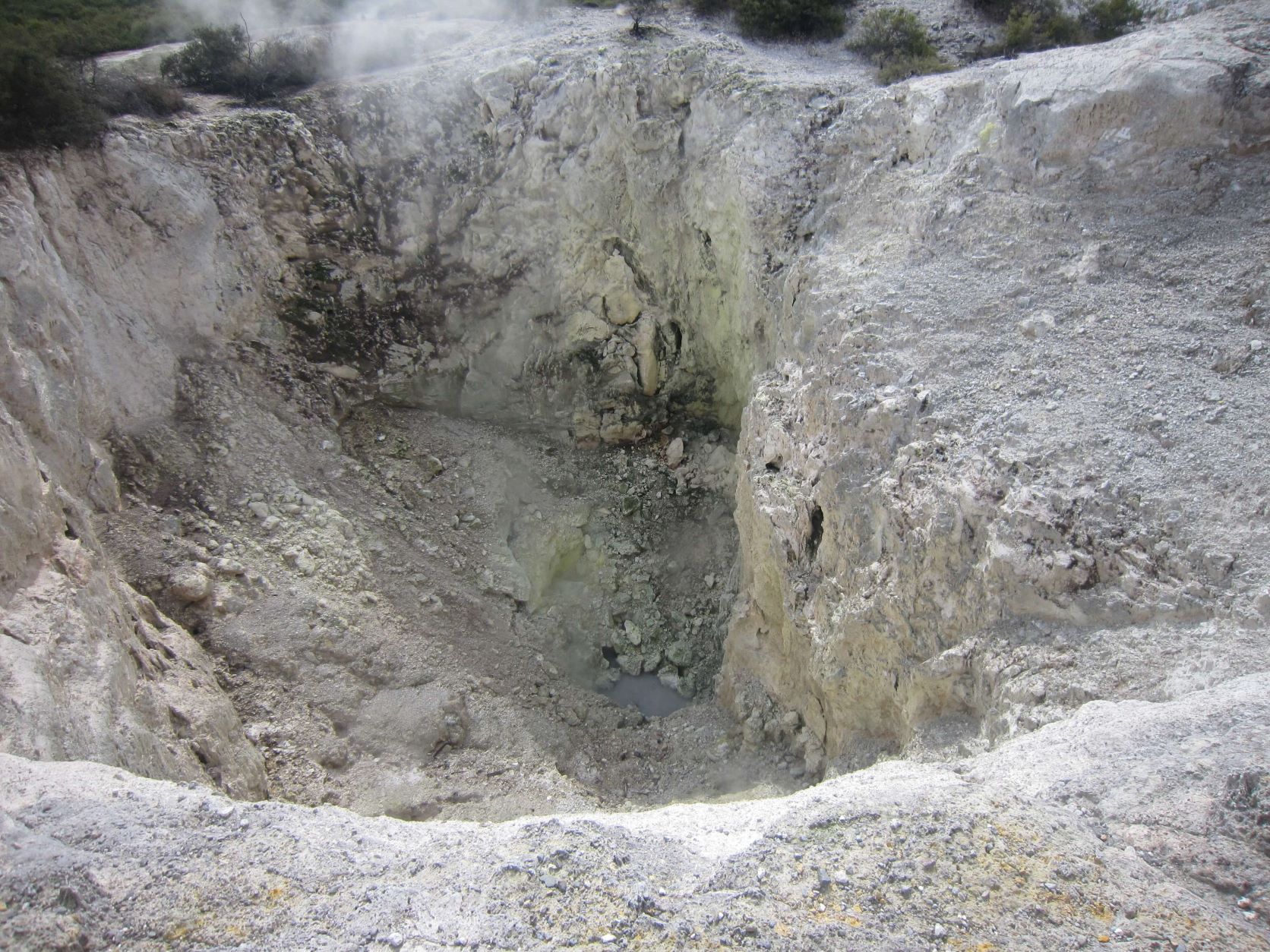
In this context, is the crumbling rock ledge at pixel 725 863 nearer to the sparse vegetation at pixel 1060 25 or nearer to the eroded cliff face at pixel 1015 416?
the eroded cliff face at pixel 1015 416

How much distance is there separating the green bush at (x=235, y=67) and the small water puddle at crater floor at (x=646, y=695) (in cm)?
888

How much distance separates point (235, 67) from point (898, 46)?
877cm

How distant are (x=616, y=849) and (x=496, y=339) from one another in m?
8.57

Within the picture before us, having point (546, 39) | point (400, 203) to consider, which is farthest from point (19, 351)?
point (546, 39)

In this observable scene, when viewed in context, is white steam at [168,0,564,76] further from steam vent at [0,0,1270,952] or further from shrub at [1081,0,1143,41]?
shrub at [1081,0,1143,41]

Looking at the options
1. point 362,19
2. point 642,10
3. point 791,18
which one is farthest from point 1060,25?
point 362,19

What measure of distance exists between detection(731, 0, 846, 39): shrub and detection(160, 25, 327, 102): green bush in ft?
20.6

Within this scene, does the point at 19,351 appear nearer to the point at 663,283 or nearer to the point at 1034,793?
the point at 663,283

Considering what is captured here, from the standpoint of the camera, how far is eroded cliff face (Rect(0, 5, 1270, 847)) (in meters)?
5.52

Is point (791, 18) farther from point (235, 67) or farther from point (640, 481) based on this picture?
point (235, 67)

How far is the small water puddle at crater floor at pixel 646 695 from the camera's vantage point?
997 centimetres

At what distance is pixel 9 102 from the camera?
315 inches

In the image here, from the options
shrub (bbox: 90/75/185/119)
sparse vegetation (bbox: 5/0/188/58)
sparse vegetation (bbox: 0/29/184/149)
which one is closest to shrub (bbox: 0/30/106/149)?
sparse vegetation (bbox: 0/29/184/149)

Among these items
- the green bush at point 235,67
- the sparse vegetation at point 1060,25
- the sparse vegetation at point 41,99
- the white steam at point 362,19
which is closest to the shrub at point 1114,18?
the sparse vegetation at point 1060,25
